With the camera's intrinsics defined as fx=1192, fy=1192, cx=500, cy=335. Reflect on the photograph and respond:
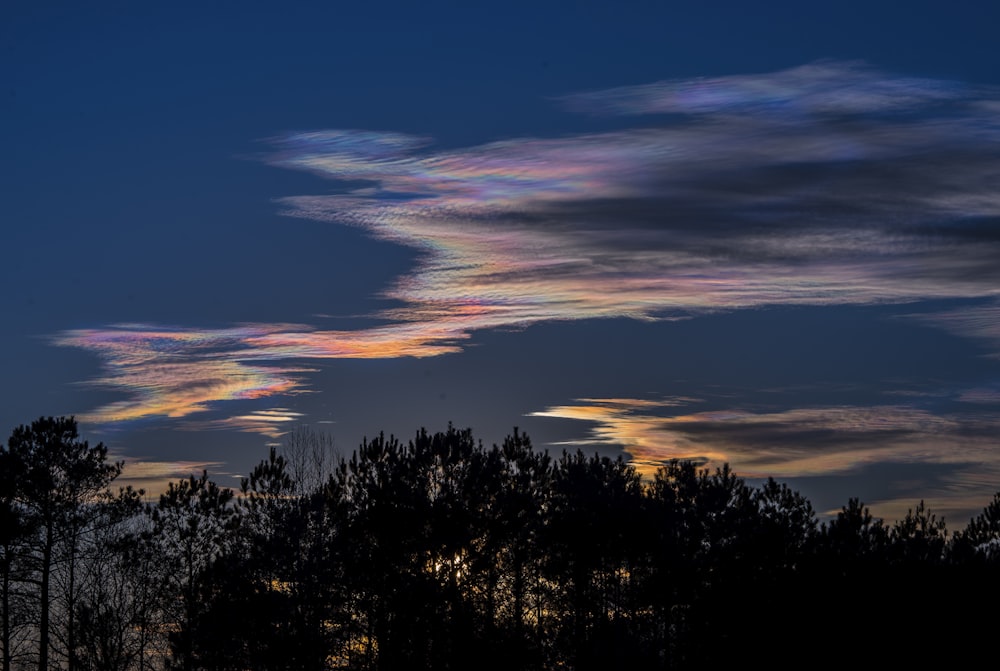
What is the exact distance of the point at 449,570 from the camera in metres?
50.0

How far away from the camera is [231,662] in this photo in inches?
2020

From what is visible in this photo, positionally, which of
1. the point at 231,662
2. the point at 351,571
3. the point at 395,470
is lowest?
the point at 231,662

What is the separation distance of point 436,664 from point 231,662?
10.1 m

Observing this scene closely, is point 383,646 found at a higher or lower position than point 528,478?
lower

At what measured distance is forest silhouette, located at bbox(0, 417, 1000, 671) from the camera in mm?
47375

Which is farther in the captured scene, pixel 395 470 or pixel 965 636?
pixel 395 470

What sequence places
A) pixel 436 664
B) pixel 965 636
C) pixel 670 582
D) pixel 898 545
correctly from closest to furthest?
pixel 965 636 → pixel 436 664 → pixel 898 545 → pixel 670 582

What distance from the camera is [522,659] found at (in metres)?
47.0

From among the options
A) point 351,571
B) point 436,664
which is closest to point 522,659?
point 436,664

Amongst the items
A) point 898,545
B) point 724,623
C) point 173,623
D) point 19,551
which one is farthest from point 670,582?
point 19,551

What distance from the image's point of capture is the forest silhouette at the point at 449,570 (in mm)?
47375

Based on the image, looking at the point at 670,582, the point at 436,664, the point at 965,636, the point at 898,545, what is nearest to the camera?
the point at 965,636

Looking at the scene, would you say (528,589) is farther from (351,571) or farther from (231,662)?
(231,662)

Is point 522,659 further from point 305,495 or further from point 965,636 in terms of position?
point 965,636
